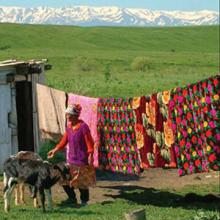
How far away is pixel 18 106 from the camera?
16.7 metres

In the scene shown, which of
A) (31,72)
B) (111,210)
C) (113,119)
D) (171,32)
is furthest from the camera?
(171,32)

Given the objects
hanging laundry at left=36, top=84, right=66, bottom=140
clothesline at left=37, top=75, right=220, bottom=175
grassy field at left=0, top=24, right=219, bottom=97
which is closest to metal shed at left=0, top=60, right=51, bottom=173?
hanging laundry at left=36, top=84, right=66, bottom=140

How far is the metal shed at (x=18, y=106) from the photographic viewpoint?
15.1 metres

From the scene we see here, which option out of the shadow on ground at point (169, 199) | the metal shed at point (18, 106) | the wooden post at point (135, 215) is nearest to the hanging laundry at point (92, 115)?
the shadow on ground at point (169, 199)

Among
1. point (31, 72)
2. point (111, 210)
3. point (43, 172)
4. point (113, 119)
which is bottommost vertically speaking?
point (111, 210)

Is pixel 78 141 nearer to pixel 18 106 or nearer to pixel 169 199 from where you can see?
pixel 169 199

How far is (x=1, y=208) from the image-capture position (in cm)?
1157

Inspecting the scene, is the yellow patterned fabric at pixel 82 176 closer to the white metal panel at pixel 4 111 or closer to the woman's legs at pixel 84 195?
the woman's legs at pixel 84 195

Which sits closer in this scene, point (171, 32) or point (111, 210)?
point (111, 210)

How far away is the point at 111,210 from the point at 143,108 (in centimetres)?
187

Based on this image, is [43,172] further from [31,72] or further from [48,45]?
[48,45]

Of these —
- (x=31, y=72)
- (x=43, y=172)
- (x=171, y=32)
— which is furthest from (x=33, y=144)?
(x=171, y=32)

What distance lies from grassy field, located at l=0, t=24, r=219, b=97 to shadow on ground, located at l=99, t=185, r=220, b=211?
1006 inches

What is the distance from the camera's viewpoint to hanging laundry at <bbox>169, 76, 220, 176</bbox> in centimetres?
995
